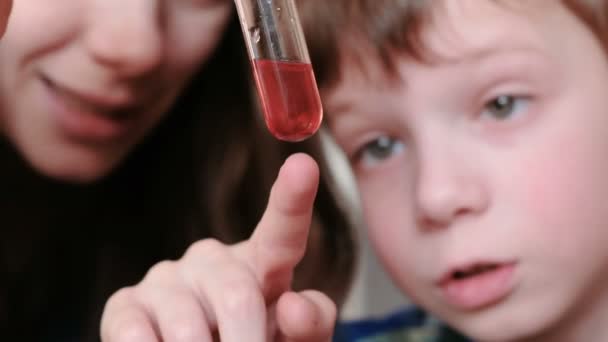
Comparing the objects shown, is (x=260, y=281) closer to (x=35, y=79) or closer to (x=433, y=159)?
(x=433, y=159)

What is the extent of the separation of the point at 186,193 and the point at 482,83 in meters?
0.38

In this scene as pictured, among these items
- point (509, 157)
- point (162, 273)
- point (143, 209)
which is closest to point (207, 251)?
point (162, 273)

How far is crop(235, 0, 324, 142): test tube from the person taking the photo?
1.23 ft

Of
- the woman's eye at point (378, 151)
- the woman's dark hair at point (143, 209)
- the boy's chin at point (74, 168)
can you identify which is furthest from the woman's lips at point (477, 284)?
the boy's chin at point (74, 168)

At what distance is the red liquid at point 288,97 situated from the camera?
37 centimetres

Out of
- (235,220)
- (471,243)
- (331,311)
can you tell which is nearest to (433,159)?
(471,243)

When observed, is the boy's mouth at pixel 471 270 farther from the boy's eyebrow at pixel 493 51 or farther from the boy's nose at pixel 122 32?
the boy's nose at pixel 122 32

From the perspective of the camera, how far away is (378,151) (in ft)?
2.11

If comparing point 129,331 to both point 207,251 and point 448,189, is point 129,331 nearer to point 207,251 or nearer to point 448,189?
point 207,251

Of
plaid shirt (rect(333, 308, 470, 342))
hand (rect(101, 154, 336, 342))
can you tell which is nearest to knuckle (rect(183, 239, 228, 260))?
hand (rect(101, 154, 336, 342))

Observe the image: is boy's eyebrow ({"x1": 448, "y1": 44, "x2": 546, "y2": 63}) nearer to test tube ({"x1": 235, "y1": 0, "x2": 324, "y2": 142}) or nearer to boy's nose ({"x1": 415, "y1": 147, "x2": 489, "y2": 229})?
boy's nose ({"x1": 415, "y1": 147, "x2": 489, "y2": 229})

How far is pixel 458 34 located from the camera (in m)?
0.56

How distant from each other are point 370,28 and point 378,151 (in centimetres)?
12

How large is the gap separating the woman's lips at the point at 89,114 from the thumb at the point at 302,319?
30 centimetres
